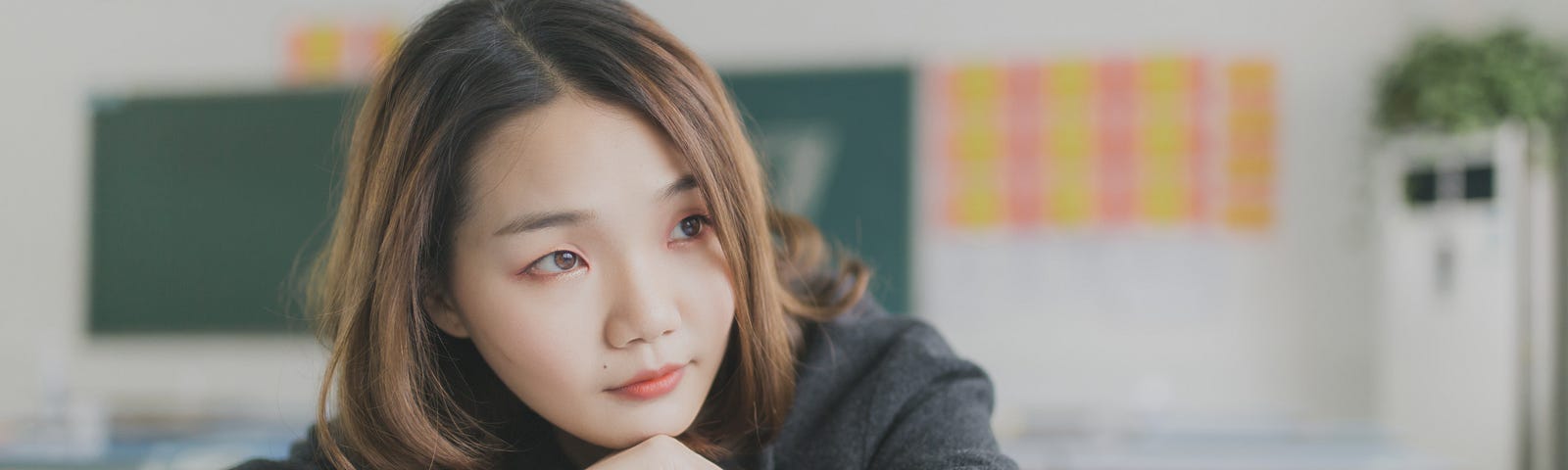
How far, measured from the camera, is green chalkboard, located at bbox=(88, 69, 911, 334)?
4.50 meters

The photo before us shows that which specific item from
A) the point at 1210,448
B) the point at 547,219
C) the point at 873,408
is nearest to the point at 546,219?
the point at 547,219

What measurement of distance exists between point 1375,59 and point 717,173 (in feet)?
14.1

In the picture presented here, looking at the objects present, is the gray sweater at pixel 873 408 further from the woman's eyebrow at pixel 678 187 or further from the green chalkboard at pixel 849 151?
the green chalkboard at pixel 849 151

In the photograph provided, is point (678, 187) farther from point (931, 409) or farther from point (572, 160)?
point (931, 409)

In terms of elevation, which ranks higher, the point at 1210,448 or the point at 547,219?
the point at 547,219

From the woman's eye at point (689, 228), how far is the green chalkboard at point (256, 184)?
3620 millimetres

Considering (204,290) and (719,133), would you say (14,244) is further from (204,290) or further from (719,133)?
(719,133)

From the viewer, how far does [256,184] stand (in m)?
4.79

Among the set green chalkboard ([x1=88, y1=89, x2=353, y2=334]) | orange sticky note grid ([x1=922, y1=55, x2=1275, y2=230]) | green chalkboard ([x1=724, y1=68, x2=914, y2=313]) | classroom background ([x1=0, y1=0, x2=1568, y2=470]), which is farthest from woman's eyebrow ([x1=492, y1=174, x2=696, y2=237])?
green chalkboard ([x1=88, y1=89, x2=353, y2=334])

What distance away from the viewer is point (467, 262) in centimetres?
79

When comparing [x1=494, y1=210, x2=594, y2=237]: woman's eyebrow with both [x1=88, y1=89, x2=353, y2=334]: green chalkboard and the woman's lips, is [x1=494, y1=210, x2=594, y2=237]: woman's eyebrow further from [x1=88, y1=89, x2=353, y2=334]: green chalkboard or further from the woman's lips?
[x1=88, y1=89, x2=353, y2=334]: green chalkboard

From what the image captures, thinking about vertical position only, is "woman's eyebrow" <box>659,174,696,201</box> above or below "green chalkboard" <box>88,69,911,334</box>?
above

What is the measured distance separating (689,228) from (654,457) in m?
0.16

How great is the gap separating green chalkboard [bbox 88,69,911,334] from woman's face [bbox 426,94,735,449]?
12.0ft
